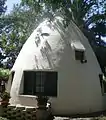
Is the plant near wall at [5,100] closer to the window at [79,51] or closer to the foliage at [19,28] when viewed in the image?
the window at [79,51]

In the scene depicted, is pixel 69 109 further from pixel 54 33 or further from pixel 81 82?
pixel 54 33

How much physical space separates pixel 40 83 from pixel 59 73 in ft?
4.33

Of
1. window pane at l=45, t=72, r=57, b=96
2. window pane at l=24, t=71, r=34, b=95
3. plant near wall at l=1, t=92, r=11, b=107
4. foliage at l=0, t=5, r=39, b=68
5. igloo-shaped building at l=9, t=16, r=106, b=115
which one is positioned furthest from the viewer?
foliage at l=0, t=5, r=39, b=68

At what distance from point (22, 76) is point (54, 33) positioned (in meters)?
3.12

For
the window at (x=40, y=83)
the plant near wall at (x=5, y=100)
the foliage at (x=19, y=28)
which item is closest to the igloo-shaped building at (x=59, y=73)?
the window at (x=40, y=83)

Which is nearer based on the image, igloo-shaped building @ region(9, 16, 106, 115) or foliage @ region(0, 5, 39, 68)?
igloo-shaped building @ region(9, 16, 106, 115)

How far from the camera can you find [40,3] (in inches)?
603

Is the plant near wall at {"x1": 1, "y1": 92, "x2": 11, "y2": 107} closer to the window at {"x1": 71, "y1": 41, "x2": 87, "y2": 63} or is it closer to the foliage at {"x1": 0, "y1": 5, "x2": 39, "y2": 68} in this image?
the window at {"x1": 71, "y1": 41, "x2": 87, "y2": 63}

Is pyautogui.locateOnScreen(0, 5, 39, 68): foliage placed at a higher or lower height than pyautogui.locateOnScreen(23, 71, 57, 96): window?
higher

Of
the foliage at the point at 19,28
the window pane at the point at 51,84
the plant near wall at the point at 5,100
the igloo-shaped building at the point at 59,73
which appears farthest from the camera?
the foliage at the point at 19,28

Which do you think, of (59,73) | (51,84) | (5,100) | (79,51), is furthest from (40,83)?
(79,51)

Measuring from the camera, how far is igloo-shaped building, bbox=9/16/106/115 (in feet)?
45.3

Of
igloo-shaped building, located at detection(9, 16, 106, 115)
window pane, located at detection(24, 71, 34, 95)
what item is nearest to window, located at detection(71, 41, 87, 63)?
igloo-shaped building, located at detection(9, 16, 106, 115)

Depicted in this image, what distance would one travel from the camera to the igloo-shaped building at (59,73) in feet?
45.3
